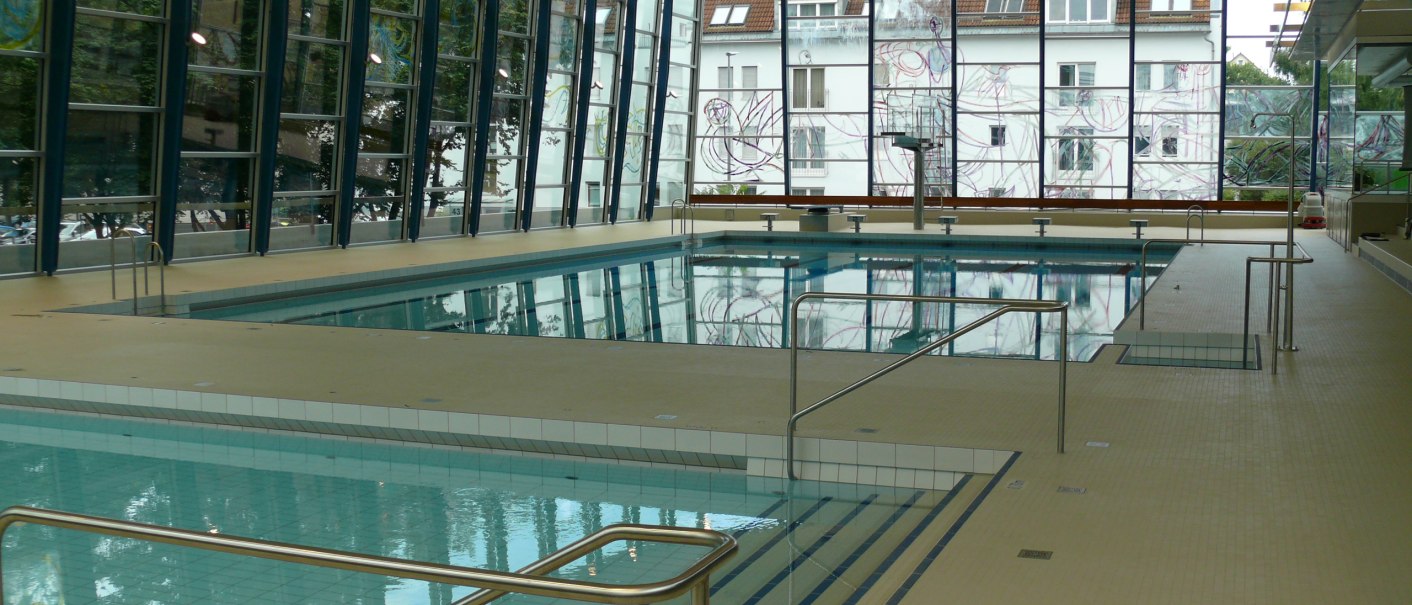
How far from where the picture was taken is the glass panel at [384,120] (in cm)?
1388

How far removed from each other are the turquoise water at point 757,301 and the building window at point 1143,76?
4712 mm

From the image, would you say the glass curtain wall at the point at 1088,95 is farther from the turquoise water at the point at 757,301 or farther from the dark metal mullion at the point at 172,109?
the dark metal mullion at the point at 172,109

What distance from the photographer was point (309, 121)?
13109mm

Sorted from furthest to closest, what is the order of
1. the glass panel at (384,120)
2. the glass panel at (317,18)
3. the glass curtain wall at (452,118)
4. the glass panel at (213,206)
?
the glass curtain wall at (452,118) < the glass panel at (384,120) < the glass panel at (317,18) < the glass panel at (213,206)

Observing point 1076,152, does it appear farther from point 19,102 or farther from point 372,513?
point 372,513

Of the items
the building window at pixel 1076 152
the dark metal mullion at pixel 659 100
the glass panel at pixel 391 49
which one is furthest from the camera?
the building window at pixel 1076 152

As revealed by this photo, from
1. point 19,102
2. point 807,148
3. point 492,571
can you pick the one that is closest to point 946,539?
point 492,571

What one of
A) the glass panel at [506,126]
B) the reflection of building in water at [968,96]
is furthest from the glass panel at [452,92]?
the reflection of building in water at [968,96]

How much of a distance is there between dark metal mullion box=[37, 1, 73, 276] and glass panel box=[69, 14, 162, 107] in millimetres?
441

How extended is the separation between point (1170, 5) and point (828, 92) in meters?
5.28

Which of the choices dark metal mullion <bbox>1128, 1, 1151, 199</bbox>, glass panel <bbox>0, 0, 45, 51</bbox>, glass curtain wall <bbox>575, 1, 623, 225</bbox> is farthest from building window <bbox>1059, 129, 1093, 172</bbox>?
glass panel <bbox>0, 0, 45, 51</bbox>

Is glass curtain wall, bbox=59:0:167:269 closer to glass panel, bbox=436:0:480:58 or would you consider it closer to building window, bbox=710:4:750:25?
glass panel, bbox=436:0:480:58

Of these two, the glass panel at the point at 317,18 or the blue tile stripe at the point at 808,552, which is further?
the glass panel at the point at 317,18

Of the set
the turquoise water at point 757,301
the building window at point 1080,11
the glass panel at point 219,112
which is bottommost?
the turquoise water at point 757,301
